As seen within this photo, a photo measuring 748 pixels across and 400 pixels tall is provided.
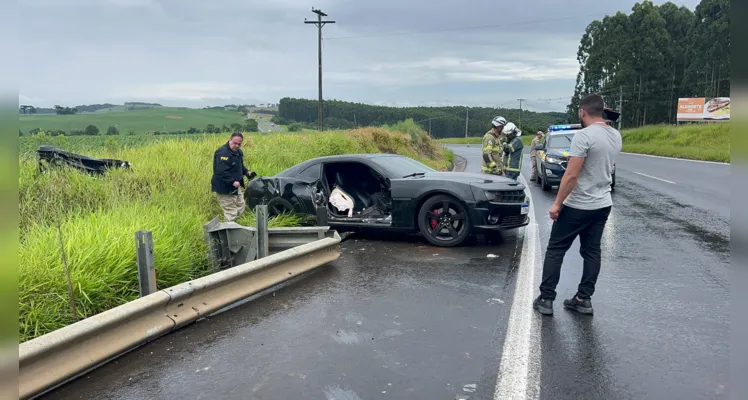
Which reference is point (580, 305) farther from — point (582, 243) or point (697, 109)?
point (697, 109)

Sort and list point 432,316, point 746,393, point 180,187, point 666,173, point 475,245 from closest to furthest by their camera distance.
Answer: point 746,393
point 432,316
point 475,245
point 180,187
point 666,173

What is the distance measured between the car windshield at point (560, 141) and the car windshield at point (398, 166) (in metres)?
6.69

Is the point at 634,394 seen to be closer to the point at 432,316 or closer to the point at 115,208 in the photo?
the point at 432,316

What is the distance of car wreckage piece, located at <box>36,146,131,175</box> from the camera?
845 centimetres

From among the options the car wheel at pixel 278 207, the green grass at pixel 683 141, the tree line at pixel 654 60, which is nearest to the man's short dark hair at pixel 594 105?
the car wheel at pixel 278 207

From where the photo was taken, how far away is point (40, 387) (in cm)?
315

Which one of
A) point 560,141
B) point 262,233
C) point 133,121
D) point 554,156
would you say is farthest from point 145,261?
point 133,121

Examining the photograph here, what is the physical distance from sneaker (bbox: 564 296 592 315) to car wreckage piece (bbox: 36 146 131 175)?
777 cm

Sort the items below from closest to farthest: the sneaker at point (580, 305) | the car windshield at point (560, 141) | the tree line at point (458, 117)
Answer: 1. the sneaker at point (580, 305)
2. the car windshield at point (560, 141)
3. the tree line at point (458, 117)

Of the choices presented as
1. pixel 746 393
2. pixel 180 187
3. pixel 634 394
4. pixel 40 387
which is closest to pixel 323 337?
pixel 40 387

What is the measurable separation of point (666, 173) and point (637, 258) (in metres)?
13.8

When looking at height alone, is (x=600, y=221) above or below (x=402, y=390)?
above

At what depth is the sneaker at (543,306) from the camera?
14.7 feet

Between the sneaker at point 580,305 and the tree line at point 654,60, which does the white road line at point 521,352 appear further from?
the tree line at point 654,60
